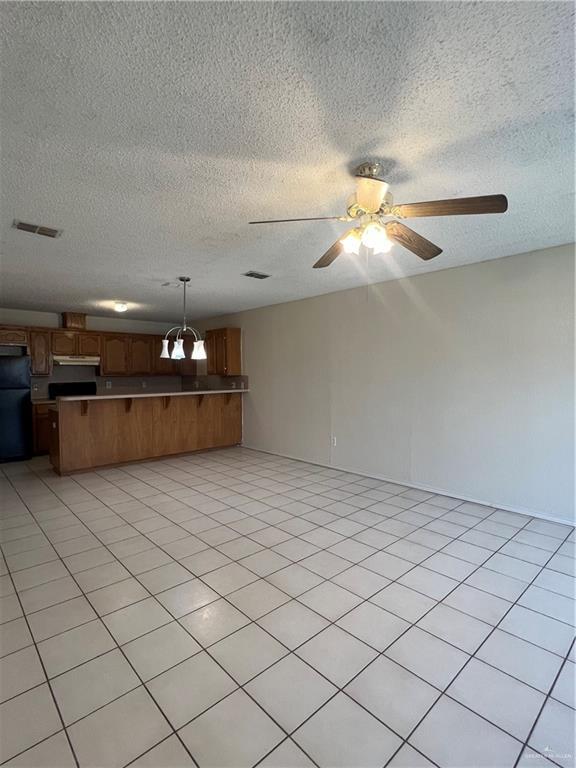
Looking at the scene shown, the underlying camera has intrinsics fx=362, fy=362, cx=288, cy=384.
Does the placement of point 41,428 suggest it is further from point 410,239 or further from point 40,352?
point 410,239

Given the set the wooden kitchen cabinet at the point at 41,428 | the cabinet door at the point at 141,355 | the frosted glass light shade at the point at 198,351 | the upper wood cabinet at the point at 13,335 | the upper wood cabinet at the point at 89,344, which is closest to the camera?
the frosted glass light shade at the point at 198,351

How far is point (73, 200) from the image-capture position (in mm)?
2193

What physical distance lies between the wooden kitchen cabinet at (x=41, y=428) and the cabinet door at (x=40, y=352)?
22.6 inches

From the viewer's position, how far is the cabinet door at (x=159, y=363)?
7.32 metres

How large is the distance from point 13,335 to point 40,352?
43 centimetres

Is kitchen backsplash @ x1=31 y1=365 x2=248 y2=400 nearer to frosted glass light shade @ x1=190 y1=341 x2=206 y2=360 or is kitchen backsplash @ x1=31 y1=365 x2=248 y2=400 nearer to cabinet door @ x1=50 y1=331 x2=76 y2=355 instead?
cabinet door @ x1=50 y1=331 x2=76 y2=355

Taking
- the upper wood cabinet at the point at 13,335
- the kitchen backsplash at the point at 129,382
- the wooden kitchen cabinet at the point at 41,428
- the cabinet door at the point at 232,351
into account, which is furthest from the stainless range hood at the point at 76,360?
the cabinet door at the point at 232,351

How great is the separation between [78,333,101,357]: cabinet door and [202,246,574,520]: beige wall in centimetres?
347

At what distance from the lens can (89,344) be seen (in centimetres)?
646

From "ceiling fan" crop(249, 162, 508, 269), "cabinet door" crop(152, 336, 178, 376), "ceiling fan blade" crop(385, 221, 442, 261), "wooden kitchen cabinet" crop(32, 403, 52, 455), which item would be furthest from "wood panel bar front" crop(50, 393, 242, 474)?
"ceiling fan blade" crop(385, 221, 442, 261)

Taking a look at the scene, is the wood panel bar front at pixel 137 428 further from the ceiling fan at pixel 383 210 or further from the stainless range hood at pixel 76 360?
Result: the ceiling fan at pixel 383 210

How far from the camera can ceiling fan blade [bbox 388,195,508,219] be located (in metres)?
1.55

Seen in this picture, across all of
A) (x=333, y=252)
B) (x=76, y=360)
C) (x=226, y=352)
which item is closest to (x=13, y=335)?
(x=76, y=360)

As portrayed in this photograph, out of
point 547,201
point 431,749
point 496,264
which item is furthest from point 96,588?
point 496,264
